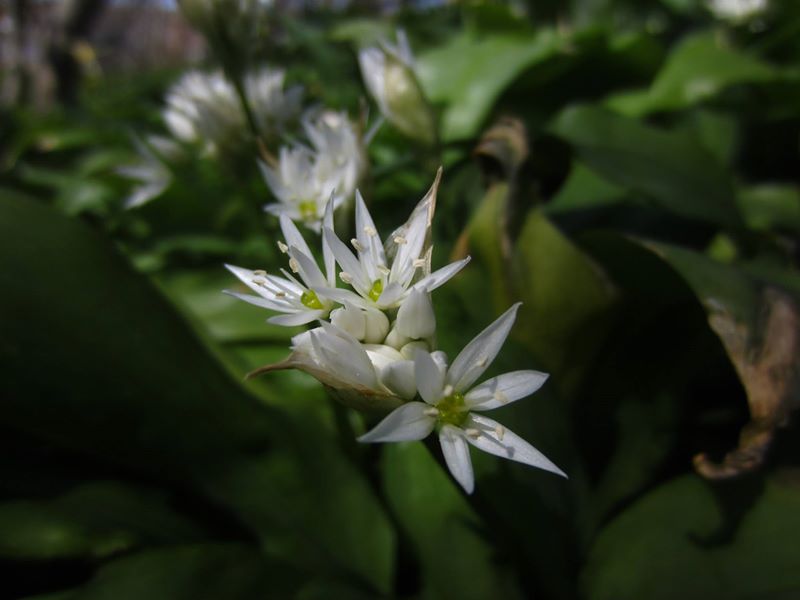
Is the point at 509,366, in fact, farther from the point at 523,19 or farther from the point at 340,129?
the point at 523,19

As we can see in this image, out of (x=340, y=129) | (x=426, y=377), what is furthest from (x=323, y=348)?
(x=340, y=129)

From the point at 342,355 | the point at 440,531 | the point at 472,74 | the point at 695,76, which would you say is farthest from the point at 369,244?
the point at 695,76

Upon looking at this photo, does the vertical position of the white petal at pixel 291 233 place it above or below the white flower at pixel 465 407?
above

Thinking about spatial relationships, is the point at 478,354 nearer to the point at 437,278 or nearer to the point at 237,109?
the point at 437,278

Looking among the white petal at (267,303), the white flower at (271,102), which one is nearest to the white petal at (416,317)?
the white petal at (267,303)

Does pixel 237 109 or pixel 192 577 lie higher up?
pixel 237 109

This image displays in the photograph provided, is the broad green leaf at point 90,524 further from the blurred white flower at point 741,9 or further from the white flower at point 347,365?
the blurred white flower at point 741,9
